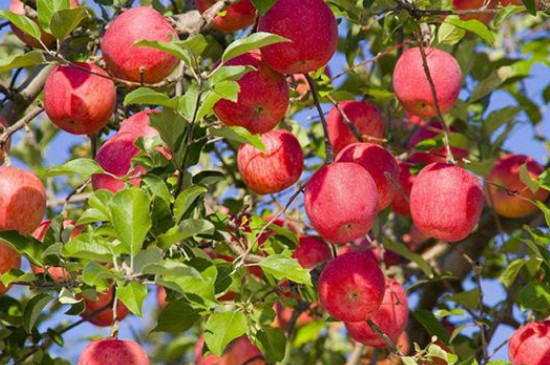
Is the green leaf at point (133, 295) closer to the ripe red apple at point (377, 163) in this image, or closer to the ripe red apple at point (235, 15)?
the ripe red apple at point (377, 163)

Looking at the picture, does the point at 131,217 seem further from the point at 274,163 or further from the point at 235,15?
the point at 235,15

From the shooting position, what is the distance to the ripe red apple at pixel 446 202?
1784 mm

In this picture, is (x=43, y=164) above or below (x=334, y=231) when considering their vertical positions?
below

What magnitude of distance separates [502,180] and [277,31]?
53.5 inches

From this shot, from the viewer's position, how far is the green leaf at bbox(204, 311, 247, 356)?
5.31 ft

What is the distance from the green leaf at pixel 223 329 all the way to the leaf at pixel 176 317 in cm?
7

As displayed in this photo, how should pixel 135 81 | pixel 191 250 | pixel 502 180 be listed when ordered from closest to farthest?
pixel 191 250 → pixel 135 81 → pixel 502 180

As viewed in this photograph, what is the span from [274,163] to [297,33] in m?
0.29

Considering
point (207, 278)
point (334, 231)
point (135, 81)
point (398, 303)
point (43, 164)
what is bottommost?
point (43, 164)

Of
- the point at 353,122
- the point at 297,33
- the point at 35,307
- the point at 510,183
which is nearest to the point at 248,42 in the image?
the point at 297,33

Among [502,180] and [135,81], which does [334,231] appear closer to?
[135,81]

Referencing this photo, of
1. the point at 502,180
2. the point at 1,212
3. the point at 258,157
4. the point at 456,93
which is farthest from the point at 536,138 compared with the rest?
the point at 1,212

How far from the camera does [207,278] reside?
1495 millimetres

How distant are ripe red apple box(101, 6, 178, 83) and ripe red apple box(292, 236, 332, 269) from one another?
2.23 feet
